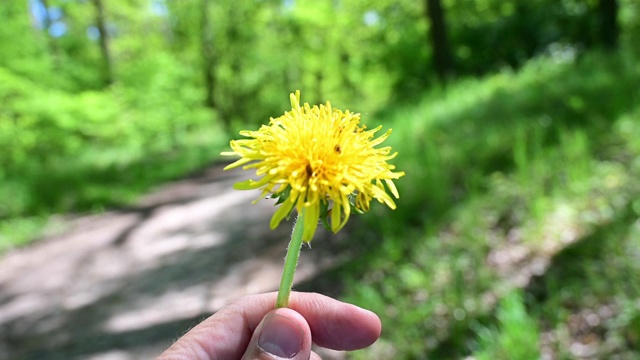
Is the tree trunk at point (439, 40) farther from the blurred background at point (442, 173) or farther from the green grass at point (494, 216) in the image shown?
the green grass at point (494, 216)

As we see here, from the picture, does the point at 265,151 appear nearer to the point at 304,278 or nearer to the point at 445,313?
the point at 445,313

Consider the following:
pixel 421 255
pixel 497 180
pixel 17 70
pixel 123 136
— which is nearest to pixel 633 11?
pixel 497 180

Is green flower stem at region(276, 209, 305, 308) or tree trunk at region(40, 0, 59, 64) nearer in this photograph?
green flower stem at region(276, 209, 305, 308)

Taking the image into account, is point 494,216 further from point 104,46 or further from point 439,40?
point 104,46

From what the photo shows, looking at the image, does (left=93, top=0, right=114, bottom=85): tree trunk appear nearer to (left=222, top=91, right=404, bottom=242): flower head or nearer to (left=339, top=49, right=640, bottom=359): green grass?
(left=339, top=49, right=640, bottom=359): green grass

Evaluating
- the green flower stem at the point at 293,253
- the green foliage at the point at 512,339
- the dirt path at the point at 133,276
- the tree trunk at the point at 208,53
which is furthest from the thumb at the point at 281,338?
the tree trunk at the point at 208,53

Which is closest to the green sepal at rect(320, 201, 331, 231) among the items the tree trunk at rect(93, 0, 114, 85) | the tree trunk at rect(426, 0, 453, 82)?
the tree trunk at rect(426, 0, 453, 82)
